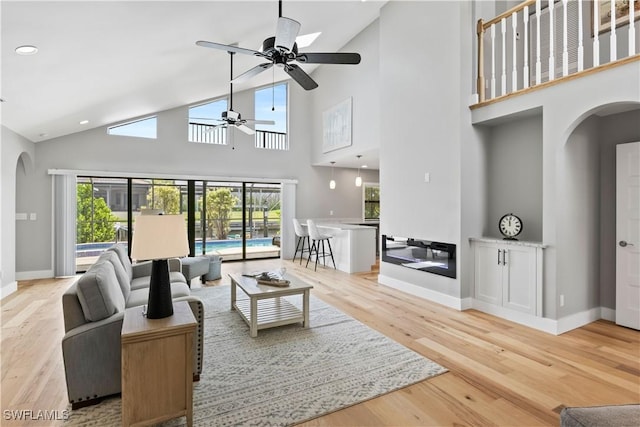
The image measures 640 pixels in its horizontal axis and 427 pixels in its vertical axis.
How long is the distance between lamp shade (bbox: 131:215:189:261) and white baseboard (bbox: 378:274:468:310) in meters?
3.52

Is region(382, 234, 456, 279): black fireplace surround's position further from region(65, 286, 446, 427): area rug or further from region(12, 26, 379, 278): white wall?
region(12, 26, 379, 278): white wall

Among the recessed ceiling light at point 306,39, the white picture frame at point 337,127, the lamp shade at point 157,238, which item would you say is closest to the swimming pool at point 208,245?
the white picture frame at point 337,127

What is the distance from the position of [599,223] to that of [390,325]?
109 inches

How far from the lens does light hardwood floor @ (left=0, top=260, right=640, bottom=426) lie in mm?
2105

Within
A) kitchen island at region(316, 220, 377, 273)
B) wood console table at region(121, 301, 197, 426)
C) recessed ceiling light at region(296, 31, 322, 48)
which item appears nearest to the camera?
wood console table at region(121, 301, 197, 426)

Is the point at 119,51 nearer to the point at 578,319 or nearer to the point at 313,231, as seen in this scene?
the point at 313,231

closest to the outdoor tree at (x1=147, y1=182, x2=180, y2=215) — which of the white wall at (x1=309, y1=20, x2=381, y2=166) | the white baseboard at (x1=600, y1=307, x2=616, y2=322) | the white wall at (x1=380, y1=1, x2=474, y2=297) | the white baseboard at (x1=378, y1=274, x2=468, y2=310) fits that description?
the white wall at (x1=309, y1=20, x2=381, y2=166)

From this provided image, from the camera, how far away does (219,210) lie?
765cm

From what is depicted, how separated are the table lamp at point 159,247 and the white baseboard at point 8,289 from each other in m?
4.36

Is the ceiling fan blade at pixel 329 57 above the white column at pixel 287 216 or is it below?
above

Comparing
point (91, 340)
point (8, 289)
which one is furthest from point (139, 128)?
point (91, 340)

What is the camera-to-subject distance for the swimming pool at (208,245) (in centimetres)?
640

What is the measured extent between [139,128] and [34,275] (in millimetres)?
3400

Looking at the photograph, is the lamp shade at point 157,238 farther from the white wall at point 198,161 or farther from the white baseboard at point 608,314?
the white wall at point 198,161
